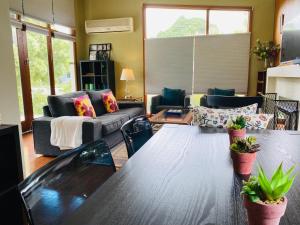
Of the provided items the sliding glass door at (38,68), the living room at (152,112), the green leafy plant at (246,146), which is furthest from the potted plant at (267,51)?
the green leafy plant at (246,146)

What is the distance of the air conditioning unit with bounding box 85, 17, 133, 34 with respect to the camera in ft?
19.0

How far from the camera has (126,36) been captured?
19.7 ft

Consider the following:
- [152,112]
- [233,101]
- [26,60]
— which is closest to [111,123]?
[233,101]

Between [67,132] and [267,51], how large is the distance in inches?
166

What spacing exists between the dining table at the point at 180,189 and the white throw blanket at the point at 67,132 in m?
1.95

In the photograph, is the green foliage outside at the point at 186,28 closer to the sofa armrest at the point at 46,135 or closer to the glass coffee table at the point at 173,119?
the glass coffee table at the point at 173,119

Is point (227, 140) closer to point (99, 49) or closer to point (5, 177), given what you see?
point (5, 177)

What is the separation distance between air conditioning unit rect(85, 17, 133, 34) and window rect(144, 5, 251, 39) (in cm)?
46

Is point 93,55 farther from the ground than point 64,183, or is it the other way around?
point 93,55

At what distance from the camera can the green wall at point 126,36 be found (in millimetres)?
5617

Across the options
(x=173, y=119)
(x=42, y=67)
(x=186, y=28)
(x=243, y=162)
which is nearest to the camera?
(x=243, y=162)

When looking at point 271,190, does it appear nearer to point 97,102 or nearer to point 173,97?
point 97,102

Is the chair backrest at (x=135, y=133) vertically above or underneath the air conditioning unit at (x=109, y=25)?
underneath

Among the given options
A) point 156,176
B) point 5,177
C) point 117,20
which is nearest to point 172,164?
point 156,176
